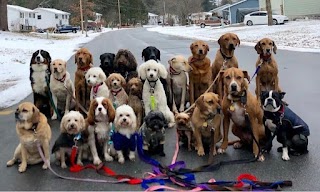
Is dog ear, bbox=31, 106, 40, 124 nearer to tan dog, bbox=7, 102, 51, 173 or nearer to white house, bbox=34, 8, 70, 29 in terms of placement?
tan dog, bbox=7, 102, 51, 173

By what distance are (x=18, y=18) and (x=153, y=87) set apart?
261 feet

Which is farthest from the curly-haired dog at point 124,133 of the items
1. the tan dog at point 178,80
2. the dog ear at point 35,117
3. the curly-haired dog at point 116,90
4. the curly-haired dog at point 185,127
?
the tan dog at point 178,80

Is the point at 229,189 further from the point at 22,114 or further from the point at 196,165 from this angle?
the point at 22,114

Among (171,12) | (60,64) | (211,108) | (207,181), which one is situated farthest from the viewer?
(171,12)

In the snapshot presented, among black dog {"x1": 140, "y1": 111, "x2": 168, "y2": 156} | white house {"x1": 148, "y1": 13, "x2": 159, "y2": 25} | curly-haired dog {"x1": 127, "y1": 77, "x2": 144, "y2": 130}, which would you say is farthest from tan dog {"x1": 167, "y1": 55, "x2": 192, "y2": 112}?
white house {"x1": 148, "y1": 13, "x2": 159, "y2": 25}

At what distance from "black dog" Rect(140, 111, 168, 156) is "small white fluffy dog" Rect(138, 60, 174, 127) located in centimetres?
110

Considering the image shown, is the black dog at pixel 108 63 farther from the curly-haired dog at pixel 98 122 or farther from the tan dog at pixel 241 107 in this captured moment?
the tan dog at pixel 241 107

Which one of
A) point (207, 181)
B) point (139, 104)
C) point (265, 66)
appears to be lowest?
point (207, 181)

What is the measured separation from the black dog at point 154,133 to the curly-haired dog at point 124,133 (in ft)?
0.73

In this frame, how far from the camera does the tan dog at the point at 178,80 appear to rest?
26.1 ft

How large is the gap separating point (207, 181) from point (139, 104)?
2.52m

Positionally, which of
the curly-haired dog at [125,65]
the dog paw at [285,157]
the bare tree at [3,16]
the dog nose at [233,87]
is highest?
the bare tree at [3,16]

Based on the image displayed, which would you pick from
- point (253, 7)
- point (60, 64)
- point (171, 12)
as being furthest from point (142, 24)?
point (60, 64)

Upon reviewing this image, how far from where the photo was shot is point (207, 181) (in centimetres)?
490
